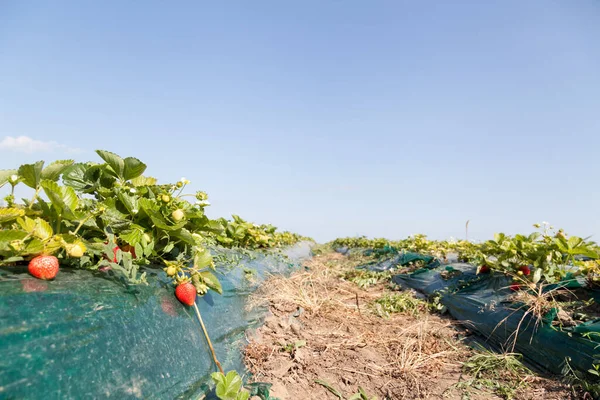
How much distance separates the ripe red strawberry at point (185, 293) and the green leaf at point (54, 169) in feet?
2.97

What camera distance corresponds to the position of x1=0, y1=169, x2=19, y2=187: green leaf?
1716mm

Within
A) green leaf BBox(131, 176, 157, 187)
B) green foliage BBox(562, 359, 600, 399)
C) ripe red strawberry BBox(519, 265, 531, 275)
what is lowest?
green foliage BBox(562, 359, 600, 399)

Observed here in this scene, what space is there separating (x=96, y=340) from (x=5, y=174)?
971mm

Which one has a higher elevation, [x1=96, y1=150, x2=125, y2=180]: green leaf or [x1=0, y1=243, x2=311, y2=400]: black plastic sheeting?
[x1=96, y1=150, x2=125, y2=180]: green leaf

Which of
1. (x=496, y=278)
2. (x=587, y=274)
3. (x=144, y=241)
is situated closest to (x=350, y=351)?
(x=144, y=241)

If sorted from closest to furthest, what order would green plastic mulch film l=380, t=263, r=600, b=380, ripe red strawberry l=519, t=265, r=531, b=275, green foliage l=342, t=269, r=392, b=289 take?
1. green plastic mulch film l=380, t=263, r=600, b=380
2. ripe red strawberry l=519, t=265, r=531, b=275
3. green foliage l=342, t=269, r=392, b=289

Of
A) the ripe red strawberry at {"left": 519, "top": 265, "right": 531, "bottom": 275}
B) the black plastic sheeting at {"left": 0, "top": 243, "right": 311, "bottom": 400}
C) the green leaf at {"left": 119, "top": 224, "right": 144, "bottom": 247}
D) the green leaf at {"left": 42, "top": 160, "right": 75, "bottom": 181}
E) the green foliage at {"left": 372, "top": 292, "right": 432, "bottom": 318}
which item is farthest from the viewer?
the green foliage at {"left": 372, "top": 292, "right": 432, "bottom": 318}

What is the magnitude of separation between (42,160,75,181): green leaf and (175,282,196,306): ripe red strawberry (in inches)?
35.6

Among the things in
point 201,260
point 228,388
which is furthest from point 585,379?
point 201,260

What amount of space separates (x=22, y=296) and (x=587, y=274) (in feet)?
14.4

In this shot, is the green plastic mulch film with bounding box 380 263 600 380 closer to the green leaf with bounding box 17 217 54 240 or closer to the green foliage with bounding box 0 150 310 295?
the green foliage with bounding box 0 150 310 295

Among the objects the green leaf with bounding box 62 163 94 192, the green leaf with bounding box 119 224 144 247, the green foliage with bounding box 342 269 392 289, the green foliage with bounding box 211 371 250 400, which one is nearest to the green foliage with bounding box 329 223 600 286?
the green foliage with bounding box 342 269 392 289

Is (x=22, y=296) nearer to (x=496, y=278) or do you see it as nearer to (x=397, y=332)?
(x=397, y=332)

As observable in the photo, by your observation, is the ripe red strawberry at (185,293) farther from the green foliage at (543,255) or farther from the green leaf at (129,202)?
the green foliage at (543,255)
